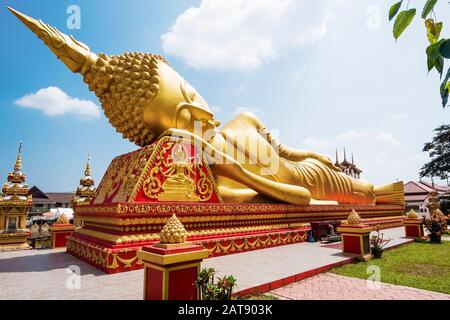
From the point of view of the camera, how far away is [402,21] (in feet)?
3.80

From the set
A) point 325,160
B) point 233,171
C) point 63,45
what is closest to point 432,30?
point 233,171

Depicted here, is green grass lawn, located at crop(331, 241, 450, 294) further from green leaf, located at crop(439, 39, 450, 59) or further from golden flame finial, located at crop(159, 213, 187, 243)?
green leaf, located at crop(439, 39, 450, 59)

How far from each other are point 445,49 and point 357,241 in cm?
725

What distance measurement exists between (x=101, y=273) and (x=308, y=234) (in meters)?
7.36

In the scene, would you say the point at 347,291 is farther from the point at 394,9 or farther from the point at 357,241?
the point at 394,9

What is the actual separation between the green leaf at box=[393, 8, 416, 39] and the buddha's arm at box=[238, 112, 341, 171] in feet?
33.7

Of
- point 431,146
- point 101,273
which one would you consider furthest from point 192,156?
point 431,146

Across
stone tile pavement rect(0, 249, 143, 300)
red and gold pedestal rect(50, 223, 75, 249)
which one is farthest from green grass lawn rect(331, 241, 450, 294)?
red and gold pedestal rect(50, 223, 75, 249)

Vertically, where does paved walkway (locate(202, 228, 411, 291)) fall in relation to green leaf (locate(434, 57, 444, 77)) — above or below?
below

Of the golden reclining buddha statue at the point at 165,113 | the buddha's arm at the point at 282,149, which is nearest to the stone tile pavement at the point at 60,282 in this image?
the golden reclining buddha statue at the point at 165,113

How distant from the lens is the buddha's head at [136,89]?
767 cm

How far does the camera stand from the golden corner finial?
6767mm
